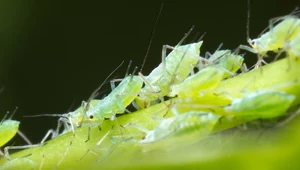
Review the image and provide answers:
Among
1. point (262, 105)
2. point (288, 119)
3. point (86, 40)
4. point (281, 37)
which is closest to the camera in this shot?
point (288, 119)

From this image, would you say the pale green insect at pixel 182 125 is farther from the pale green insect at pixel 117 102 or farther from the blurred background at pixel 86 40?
the blurred background at pixel 86 40

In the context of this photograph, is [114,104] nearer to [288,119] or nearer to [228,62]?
[228,62]

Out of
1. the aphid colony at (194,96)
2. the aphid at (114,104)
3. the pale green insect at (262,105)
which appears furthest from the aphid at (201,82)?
the aphid at (114,104)

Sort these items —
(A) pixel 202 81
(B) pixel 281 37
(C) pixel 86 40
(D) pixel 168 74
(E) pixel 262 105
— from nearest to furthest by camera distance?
(E) pixel 262 105 → (A) pixel 202 81 → (B) pixel 281 37 → (D) pixel 168 74 → (C) pixel 86 40

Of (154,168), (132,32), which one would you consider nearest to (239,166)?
(154,168)

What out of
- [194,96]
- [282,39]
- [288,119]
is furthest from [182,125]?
[282,39]

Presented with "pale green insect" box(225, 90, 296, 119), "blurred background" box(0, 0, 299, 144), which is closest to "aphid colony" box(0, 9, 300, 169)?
"pale green insect" box(225, 90, 296, 119)

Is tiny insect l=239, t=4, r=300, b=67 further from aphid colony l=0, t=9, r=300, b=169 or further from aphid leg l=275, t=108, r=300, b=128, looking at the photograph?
aphid leg l=275, t=108, r=300, b=128
